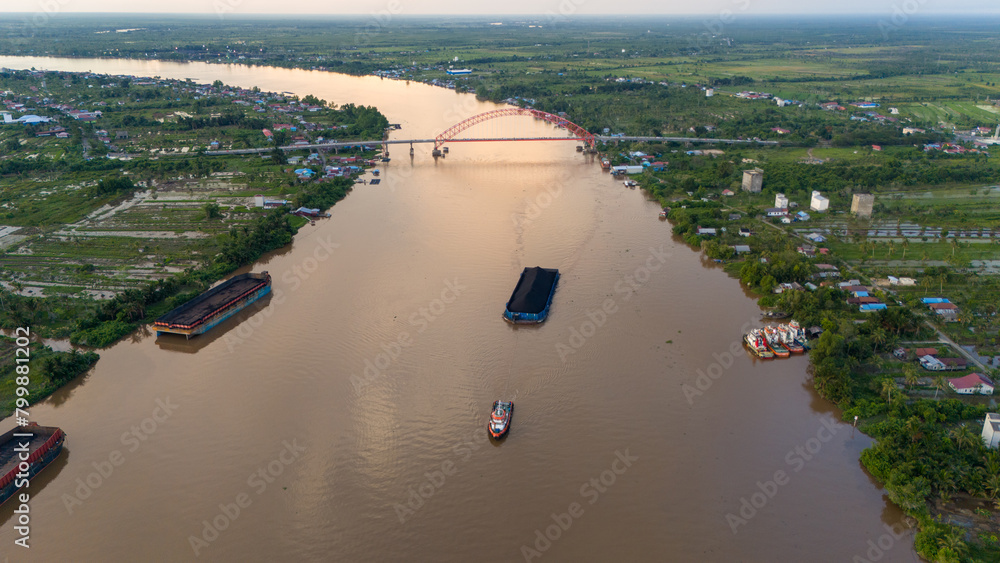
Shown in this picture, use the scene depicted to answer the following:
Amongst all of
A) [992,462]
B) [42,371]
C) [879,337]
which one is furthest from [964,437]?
[42,371]

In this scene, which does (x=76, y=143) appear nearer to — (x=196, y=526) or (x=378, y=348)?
(x=378, y=348)

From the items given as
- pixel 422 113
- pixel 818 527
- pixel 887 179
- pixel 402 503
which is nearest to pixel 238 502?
pixel 402 503

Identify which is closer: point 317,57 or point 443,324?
point 443,324

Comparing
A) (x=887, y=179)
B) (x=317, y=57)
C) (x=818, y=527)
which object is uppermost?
(x=317, y=57)

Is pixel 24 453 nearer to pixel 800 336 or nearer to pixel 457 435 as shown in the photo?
pixel 457 435

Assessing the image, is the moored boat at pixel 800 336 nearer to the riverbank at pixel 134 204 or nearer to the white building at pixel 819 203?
the white building at pixel 819 203

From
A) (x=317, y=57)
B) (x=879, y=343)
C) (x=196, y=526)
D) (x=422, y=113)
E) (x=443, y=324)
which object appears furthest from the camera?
(x=317, y=57)

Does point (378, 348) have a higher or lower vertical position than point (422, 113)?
lower
